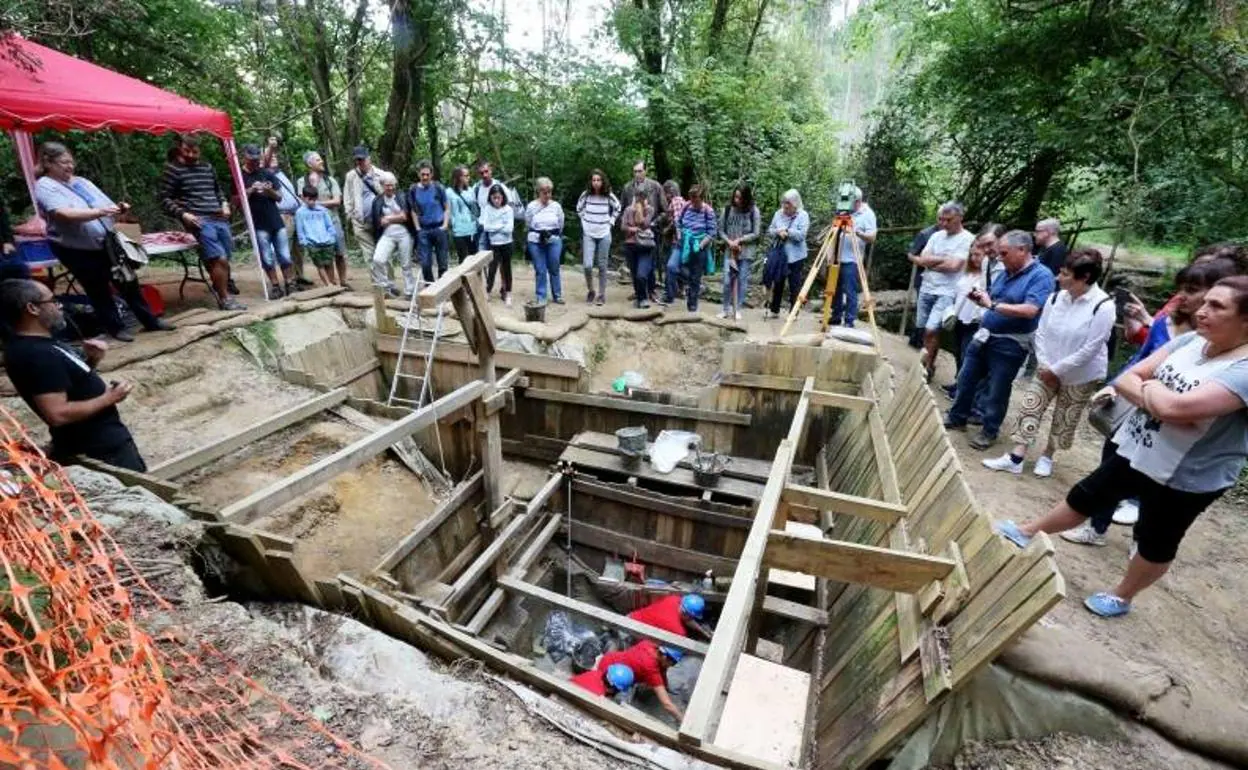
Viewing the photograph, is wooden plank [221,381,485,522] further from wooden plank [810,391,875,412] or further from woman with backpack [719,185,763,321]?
woman with backpack [719,185,763,321]

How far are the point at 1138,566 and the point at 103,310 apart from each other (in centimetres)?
831

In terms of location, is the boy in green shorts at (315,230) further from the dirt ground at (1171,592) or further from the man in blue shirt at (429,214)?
the dirt ground at (1171,592)

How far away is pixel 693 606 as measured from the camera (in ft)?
15.0

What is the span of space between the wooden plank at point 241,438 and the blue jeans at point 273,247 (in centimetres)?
295

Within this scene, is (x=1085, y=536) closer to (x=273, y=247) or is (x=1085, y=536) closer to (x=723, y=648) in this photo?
(x=723, y=648)

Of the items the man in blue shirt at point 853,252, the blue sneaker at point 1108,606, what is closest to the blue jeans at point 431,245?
the man in blue shirt at point 853,252

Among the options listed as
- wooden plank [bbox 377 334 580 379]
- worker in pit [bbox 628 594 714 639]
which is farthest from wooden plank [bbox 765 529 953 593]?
wooden plank [bbox 377 334 580 379]

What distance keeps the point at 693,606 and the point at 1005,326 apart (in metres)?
3.41

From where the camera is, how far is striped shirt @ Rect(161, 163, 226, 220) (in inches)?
245

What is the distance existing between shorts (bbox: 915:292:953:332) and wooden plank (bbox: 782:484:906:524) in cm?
344

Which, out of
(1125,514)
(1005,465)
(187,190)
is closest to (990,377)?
(1005,465)

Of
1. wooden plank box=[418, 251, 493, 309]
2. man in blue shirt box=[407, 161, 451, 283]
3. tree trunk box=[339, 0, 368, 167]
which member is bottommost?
wooden plank box=[418, 251, 493, 309]

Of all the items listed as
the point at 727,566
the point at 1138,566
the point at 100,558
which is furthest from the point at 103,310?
the point at 1138,566

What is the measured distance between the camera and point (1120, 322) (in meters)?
6.64
